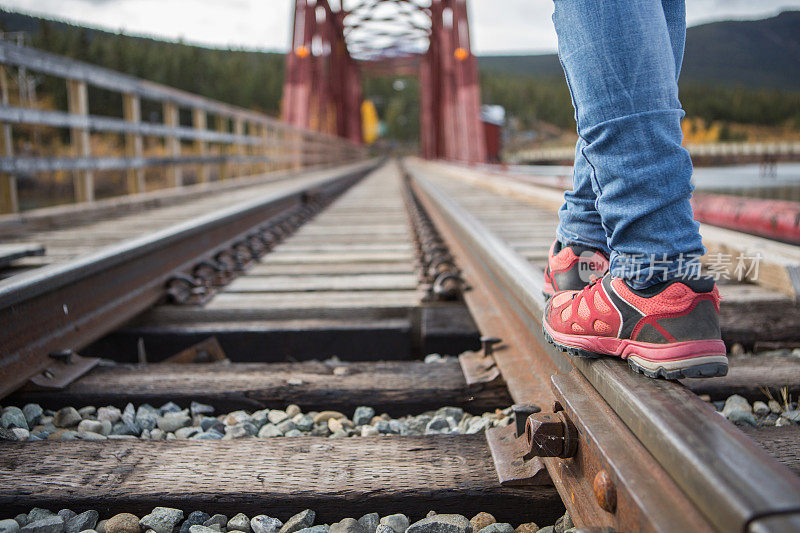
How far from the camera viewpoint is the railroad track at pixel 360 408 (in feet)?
2.60

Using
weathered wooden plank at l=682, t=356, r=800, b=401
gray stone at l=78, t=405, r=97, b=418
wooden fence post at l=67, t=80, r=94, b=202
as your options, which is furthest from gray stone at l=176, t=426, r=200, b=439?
wooden fence post at l=67, t=80, r=94, b=202

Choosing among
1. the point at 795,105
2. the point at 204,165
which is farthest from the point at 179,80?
the point at 204,165

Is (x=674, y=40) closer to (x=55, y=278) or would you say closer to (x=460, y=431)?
(x=460, y=431)

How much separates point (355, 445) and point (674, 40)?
1.01 metres

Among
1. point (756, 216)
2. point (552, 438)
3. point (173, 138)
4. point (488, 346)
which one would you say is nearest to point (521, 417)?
point (552, 438)

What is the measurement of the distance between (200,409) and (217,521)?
477 millimetres

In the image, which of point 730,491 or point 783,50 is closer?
point 730,491

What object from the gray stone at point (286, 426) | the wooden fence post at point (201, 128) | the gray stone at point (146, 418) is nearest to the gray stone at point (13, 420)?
the gray stone at point (146, 418)

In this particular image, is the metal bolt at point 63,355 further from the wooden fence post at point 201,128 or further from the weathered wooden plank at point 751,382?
the wooden fence post at point 201,128

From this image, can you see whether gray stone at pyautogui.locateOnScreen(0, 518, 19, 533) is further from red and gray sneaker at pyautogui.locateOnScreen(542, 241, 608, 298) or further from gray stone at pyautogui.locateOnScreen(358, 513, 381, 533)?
red and gray sneaker at pyautogui.locateOnScreen(542, 241, 608, 298)

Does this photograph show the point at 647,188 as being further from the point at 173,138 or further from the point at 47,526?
the point at 173,138

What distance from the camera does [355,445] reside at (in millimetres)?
1195

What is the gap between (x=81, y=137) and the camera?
4.34 metres

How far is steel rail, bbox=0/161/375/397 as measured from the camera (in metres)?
1.52
